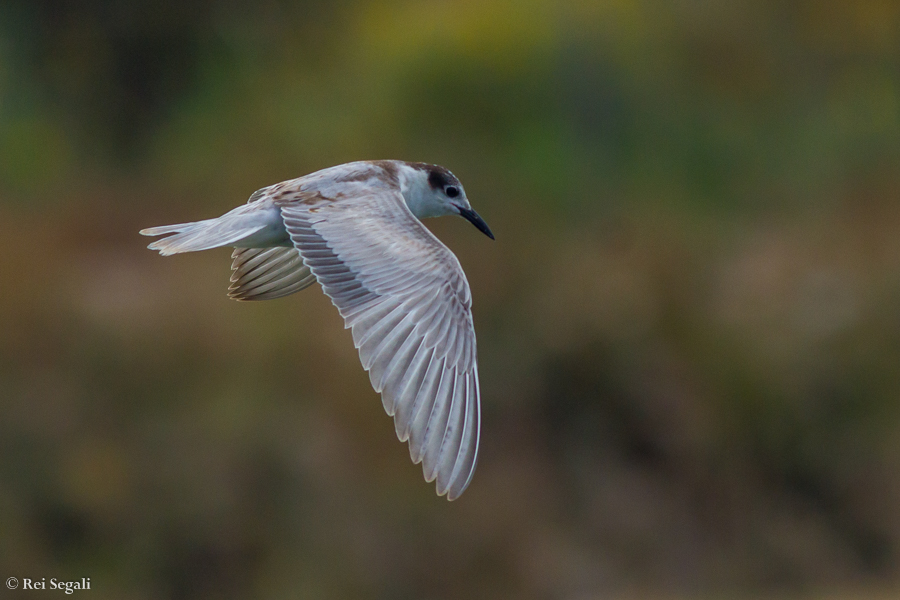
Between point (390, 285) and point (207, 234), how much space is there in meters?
0.69

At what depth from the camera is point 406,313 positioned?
4445 mm

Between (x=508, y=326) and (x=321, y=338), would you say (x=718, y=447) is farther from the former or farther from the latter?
(x=321, y=338)

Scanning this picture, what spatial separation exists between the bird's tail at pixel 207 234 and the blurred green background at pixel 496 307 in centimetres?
384

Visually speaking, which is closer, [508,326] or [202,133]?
[508,326]

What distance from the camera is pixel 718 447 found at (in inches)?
420

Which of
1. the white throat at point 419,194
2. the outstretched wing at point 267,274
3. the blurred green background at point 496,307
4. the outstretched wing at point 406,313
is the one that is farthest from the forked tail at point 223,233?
the blurred green background at point 496,307

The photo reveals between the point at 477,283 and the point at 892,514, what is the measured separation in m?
3.84

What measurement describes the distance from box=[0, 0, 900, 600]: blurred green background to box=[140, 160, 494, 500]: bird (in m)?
3.82

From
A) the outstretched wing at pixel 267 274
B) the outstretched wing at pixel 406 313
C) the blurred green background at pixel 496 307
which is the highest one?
the outstretched wing at pixel 406 313

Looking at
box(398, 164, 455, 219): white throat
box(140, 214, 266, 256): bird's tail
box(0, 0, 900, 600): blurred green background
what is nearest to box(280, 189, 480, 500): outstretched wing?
box(140, 214, 266, 256): bird's tail

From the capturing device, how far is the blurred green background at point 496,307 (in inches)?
333

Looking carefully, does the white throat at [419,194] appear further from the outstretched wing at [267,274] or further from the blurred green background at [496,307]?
the blurred green background at [496,307]

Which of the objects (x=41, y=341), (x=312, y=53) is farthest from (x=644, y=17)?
(x=41, y=341)

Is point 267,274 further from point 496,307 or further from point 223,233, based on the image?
point 496,307
